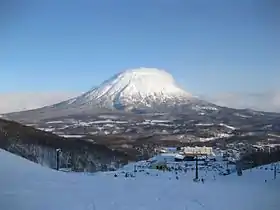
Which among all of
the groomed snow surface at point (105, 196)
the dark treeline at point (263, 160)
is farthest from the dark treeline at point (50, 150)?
the groomed snow surface at point (105, 196)

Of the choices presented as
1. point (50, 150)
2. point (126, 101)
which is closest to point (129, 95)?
point (126, 101)

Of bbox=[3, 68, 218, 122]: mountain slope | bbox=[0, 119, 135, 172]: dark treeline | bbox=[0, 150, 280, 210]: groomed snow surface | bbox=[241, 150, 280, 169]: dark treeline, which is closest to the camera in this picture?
bbox=[0, 150, 280, 210]: groomed snow surface

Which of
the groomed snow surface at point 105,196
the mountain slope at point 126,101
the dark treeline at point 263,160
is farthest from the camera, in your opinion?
the mountain slope at point 126,101

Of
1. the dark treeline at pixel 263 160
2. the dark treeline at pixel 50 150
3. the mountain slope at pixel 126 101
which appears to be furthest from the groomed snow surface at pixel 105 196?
the mountain slope at pixel 126 101

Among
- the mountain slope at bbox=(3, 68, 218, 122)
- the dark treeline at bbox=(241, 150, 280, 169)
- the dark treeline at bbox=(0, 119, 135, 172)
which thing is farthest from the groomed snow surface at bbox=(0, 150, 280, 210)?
the mountain slope at bbox=(3, 68, 218, 122)

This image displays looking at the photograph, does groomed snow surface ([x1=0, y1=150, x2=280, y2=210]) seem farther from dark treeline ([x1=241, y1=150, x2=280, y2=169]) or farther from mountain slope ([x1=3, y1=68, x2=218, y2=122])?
mountain slope ([x1=3, y1=68, x2=218, y2=122])

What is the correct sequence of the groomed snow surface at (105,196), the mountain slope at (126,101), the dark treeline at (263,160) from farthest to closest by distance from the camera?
the mountain slope at (126,101) → the dark treeline at (263,160) → the groomed snow surface at (105,196)

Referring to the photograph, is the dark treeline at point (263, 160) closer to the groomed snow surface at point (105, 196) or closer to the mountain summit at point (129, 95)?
the groomed snow surface at point (105, 196)

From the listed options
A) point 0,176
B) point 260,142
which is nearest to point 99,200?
point 0,176

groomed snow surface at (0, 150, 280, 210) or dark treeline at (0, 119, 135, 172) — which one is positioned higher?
dark treeline at (0, 119, 135, 172)

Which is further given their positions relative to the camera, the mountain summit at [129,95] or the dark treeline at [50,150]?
the mountain summit at [129,95]

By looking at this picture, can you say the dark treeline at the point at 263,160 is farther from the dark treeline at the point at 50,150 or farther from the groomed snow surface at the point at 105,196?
the groomed snow surface at the point at 105,196

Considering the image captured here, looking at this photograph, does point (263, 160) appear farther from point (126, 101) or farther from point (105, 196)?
point (126, 101)

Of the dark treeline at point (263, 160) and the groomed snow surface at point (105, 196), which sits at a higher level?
the dark treeline at point (263, 160)
